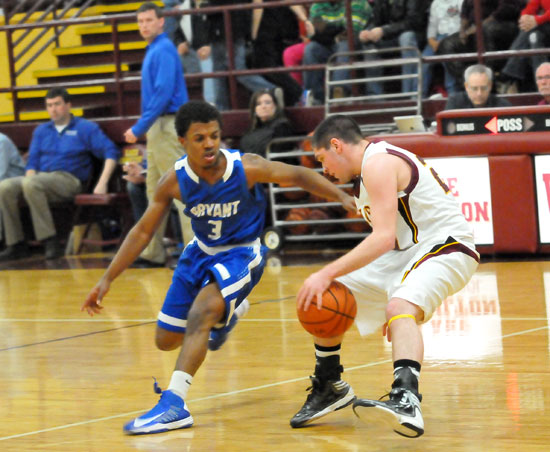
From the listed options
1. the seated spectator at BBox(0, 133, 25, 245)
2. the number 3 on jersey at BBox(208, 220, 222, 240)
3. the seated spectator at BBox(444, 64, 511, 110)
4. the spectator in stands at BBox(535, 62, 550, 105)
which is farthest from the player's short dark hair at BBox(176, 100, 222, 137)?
the seated spectator at BBox(0, 133, 25, 245)

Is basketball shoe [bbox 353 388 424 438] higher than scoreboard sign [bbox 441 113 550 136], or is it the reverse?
scoreboard sign [bbox 441 113 550 136]

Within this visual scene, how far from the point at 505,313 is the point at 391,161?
281 centimetres

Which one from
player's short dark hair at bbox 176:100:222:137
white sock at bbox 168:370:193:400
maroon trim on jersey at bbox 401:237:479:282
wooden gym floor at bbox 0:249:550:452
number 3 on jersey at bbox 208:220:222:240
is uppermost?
player's short dark hair at bbox 176:100:222:137

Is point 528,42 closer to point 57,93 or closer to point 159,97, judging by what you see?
point 159,97

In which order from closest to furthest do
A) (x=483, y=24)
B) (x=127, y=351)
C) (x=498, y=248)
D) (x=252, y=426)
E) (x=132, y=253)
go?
(x=252, y=426) → (x=132, y=253) → (x=127, y=351) → (x=498, y=248) → (x=483, y=24)

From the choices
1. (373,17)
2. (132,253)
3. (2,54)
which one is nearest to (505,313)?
(132,253)

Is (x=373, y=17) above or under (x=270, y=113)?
above

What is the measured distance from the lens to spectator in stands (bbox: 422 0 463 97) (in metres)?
11.0

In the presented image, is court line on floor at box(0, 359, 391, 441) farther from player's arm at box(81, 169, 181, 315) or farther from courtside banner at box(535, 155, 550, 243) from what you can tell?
courtside banner at box(535, 155, 550, 243)

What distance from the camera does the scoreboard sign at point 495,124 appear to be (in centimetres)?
908

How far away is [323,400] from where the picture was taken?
4.50 meters

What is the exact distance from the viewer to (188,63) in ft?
41.5

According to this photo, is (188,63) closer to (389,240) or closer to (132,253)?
(132,253)

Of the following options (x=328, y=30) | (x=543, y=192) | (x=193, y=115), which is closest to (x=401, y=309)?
(x=193, y=115)
